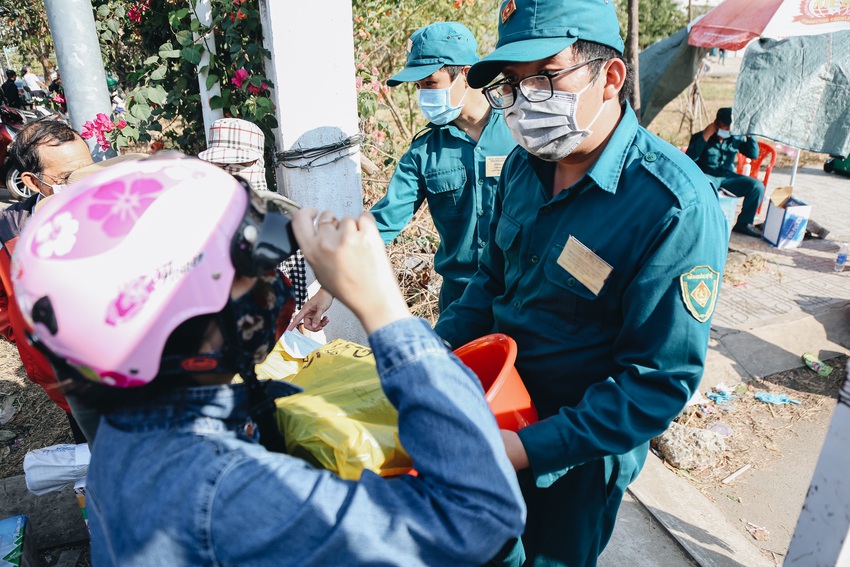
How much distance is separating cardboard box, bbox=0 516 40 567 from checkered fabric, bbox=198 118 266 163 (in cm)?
194

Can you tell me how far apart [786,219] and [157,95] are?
21.7ft

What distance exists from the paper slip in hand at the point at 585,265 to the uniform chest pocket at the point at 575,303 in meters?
0.01

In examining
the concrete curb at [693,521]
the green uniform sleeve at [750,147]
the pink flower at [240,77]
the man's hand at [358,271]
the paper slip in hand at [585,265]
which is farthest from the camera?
the green uniform sleeve at [750,147]

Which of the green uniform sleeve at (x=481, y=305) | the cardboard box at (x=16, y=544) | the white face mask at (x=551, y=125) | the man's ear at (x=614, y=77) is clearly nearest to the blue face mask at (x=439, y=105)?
the green uniform sleeve at (x=481, y=305)

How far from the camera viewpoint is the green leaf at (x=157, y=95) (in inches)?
147

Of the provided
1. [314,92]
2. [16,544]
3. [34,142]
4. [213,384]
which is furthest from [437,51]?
[16,544]

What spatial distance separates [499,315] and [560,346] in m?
0.27

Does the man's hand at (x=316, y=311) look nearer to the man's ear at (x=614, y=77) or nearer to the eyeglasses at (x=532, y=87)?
the eyeglasses at (x=532, y=87)

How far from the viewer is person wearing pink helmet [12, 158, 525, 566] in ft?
2.97

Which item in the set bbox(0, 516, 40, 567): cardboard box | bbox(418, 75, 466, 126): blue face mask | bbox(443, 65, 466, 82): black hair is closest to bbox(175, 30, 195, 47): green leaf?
bbox(418, 75, 466, 126): blue face mask

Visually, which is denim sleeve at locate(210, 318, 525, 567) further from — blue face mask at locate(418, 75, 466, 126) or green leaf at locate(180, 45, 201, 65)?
green leaf at locate(180, 45, 201, 65)

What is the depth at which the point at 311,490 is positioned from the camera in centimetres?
93

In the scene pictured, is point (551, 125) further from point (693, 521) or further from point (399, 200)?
point (693, 521)

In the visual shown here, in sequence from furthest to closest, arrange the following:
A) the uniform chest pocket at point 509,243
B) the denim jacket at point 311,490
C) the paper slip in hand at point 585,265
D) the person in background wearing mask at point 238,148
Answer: the person in background wearing mask at point 238,148, the uniform chest pocket at point 509,243, the paper slip in hand at point 585,265, the denim jacket at point 311,490
